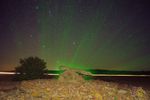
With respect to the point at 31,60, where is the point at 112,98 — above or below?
below

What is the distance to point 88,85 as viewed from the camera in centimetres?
1792

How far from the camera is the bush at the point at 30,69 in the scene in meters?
23.3

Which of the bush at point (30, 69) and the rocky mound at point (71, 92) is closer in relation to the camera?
the rocky mound at point (71, 92)

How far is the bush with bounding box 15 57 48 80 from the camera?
23.3 metres

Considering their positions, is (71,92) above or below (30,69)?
below

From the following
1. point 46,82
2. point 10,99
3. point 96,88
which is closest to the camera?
point 10,99

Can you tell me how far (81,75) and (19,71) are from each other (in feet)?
20.7

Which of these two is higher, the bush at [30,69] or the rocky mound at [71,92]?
the bush at [30,69]

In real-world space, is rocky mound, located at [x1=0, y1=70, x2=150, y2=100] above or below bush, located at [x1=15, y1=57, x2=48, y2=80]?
below

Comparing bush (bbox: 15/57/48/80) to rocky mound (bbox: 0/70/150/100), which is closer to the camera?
rocky mound (bbox: 0/70/150/100)

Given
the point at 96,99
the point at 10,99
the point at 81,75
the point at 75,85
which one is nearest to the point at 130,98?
the point at 96,99

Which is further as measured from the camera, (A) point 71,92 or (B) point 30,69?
(B) point 30,69

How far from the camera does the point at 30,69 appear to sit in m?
23.5

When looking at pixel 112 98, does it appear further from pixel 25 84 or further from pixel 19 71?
pixel 19 71
